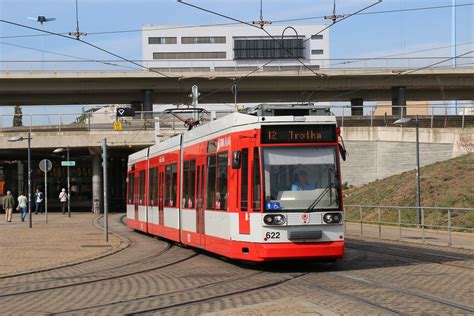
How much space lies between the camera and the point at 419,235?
2458cm

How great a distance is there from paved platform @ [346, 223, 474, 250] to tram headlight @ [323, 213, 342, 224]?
7497 mm

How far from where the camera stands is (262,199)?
46.8 ft

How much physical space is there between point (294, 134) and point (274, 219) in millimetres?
1655

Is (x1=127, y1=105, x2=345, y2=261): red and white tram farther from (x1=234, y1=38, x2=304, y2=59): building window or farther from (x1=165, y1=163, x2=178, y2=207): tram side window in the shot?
(x1=234, y1=38, x2=304, y2=59): building window

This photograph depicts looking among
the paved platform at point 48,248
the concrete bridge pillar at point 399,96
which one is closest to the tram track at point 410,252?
the paved platform at point 48,248

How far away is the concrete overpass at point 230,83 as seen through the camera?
211 feet

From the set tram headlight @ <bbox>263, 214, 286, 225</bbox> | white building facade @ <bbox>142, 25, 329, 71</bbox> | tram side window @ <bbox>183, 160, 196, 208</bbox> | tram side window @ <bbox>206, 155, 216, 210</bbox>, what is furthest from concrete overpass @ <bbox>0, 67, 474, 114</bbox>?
white building facade @ <bbox>142, 25, 329, 71</bbox>

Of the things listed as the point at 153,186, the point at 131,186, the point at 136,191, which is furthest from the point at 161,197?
the point at 131,186

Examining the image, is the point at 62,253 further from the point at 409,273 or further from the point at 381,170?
the point at 381,170

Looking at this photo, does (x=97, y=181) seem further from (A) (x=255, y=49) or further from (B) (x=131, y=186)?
(A) (x=255, y=49)

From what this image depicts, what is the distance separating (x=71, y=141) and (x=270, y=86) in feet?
66.2

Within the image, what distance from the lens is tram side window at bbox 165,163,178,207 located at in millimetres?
21186

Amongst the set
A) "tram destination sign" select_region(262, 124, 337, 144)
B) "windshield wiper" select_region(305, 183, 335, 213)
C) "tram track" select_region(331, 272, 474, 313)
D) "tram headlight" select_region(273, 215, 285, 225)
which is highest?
"tram destination sign" select_region(262, 124, 337, 144)

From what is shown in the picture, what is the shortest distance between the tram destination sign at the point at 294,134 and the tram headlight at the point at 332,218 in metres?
1.40
